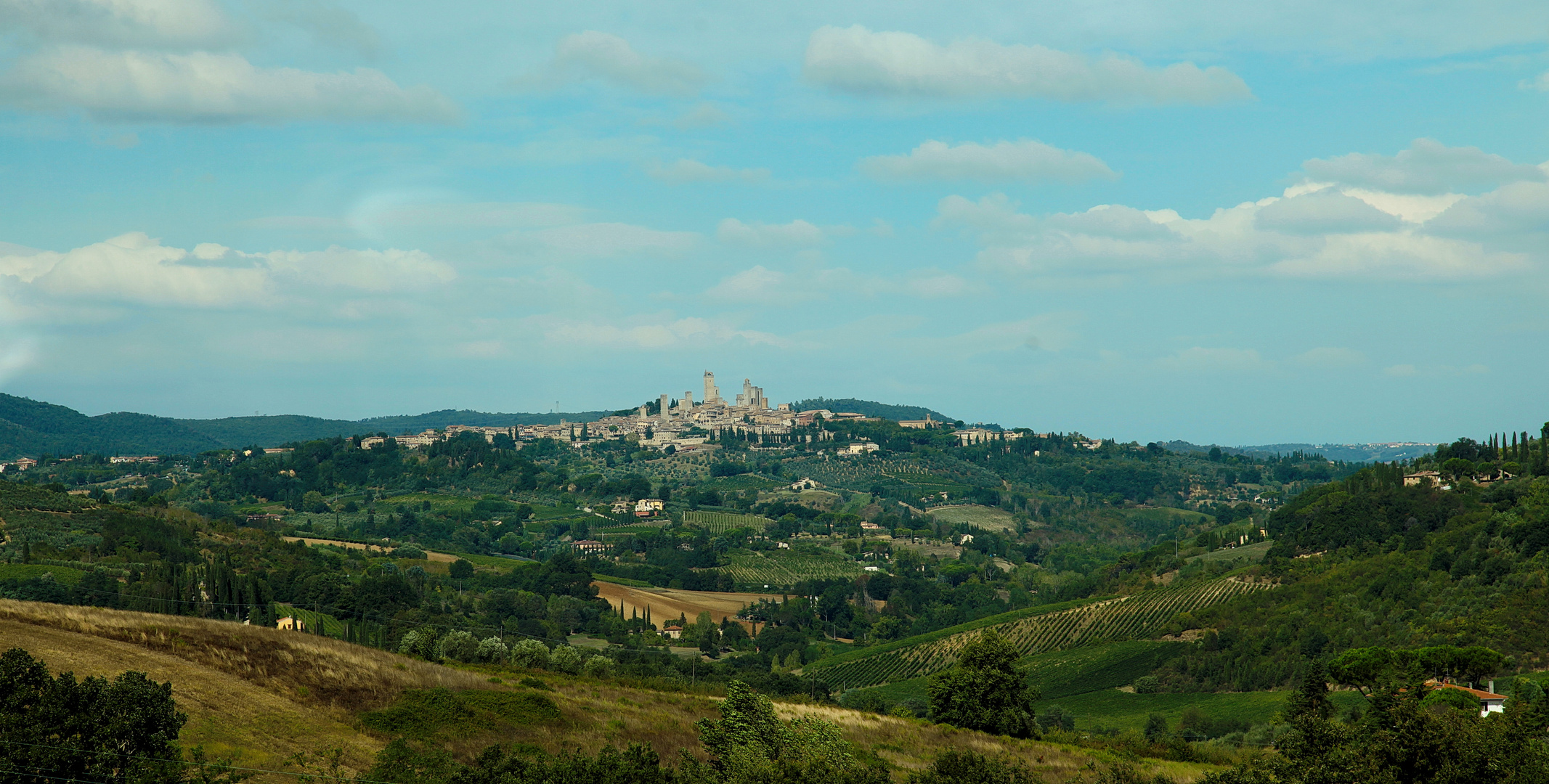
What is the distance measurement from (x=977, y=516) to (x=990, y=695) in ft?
457

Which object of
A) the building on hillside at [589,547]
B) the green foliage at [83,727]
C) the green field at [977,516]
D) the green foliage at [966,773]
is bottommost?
the building on hillside at [589,547]

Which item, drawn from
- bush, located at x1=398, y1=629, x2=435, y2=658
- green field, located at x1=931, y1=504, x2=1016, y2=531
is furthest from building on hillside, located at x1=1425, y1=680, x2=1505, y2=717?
green field, located at x1=931, y1=504, x2=1016, y2=531

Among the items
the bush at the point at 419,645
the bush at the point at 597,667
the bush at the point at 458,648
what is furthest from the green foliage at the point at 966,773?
the bush at the point at 458,648

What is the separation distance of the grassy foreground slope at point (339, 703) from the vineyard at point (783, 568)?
282 feet

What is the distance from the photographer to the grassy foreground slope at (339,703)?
29.5 m

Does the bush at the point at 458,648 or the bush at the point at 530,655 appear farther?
the bush at the point at 530,655

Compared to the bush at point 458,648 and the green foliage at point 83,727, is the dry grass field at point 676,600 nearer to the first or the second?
the bush at point 458,648

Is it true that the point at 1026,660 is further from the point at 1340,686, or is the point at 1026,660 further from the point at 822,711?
the point at 822,711

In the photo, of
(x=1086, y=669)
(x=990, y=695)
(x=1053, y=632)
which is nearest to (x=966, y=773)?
(x=990, y=695)

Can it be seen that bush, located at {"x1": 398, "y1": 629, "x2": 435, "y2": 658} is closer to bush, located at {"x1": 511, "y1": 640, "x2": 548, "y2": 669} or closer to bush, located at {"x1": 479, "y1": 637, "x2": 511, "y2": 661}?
bush, located at {"x1": 479, "y1": 637, "x2": 511, "y2": 661}

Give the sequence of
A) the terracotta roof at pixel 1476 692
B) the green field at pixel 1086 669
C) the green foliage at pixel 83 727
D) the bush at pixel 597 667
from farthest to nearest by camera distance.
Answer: the green field at pixel 1086 669, the bush at pixel 597 667, the terracotta roof at pixel 1476 692, the green foliage at pixel 83 727

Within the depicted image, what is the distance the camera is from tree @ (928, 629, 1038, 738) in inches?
1816

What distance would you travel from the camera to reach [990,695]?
153 feet

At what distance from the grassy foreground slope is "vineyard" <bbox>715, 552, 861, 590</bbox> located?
86040 millimetres
